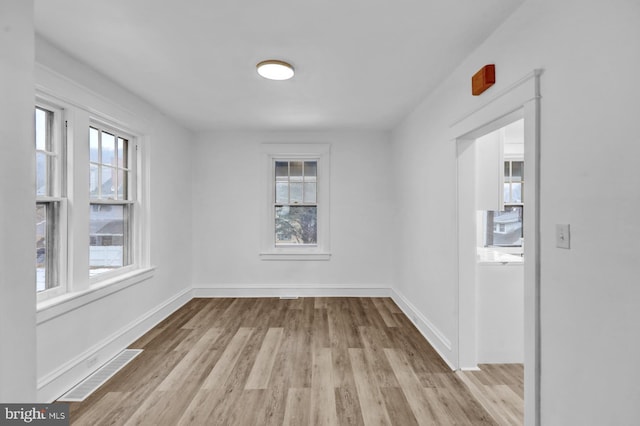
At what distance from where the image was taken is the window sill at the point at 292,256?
491 centimetres

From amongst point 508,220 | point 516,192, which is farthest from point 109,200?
point 516,192

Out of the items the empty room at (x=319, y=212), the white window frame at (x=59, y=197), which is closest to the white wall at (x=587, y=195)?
the empty room at (x=319, y=212)

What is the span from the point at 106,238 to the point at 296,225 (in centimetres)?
261

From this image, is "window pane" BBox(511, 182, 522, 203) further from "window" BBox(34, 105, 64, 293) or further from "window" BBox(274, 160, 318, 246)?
"window" BBox(34, 105, 64, 293)

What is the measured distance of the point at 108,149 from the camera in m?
3.09

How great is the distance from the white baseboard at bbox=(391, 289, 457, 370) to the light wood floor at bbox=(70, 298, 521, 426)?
0.21ft

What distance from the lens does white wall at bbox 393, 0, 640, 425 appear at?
48.4 inches

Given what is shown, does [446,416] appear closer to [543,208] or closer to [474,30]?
[543,208]

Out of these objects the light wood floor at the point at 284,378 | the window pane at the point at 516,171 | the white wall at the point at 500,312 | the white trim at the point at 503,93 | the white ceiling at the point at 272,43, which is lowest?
the light wood floor at the point at 284,378

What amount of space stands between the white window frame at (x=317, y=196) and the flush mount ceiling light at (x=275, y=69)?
2110 mm

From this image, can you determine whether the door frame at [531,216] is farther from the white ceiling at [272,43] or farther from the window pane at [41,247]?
the window pane at [41,247]

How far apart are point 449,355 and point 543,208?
5.59 ft

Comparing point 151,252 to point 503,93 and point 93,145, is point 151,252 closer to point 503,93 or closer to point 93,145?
point 93,145

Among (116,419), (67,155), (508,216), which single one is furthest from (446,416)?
(67,155)
